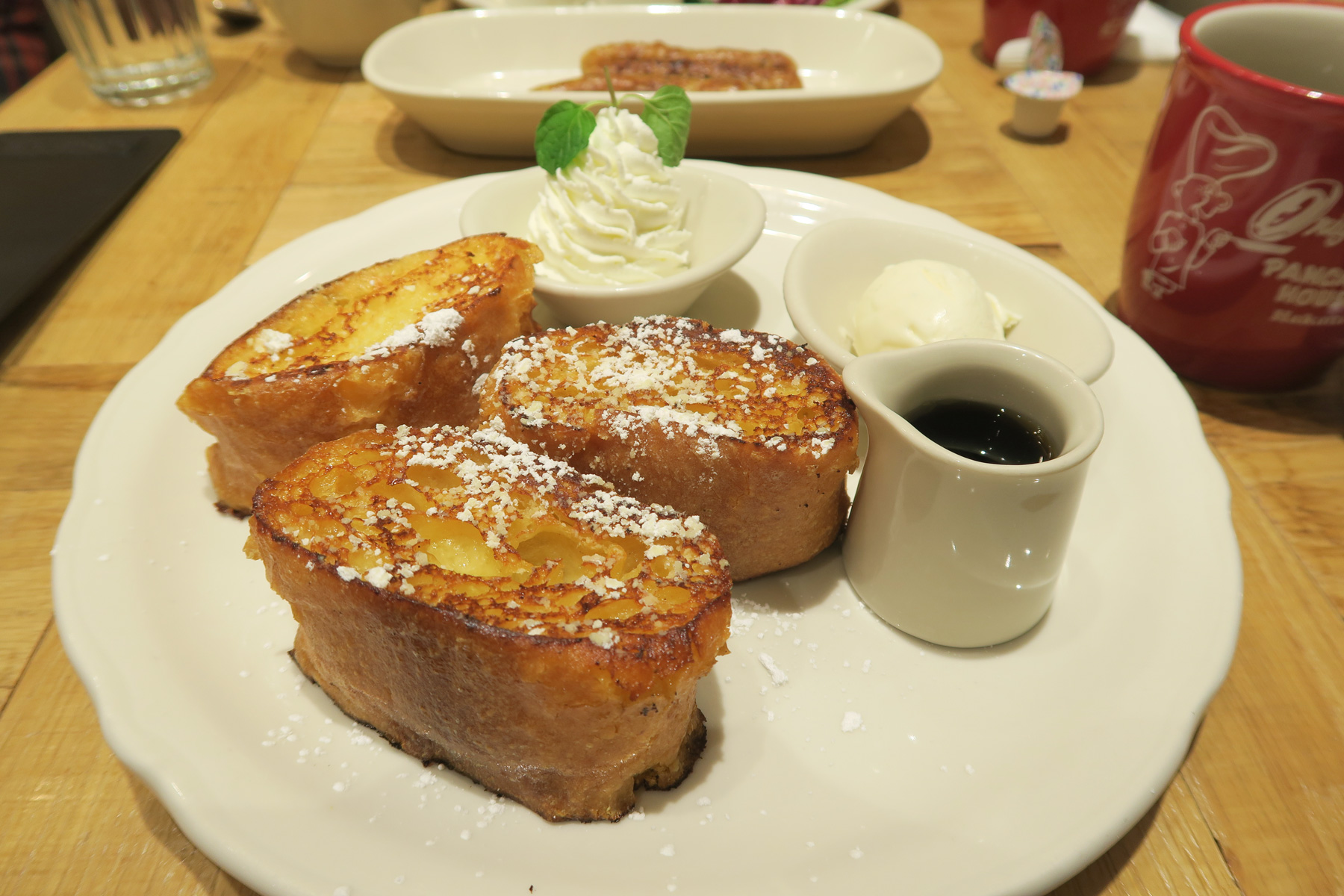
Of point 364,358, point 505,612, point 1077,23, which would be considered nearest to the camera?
point 505,612

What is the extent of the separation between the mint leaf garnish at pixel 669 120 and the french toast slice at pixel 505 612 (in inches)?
39.4

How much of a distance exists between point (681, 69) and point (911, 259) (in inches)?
55.5

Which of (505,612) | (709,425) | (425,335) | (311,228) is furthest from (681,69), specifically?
(505,612)

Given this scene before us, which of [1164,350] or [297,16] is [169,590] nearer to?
[1164,350]

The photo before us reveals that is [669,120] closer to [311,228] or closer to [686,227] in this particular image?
[686,227]

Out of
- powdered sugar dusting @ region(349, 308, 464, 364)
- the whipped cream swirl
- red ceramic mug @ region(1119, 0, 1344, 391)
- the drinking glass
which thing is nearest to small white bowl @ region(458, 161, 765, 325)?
the whipped cream swirl

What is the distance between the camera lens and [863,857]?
1081mm

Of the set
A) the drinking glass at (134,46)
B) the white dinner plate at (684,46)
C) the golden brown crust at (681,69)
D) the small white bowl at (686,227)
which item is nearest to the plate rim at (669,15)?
the white dinner plate at (684,46)

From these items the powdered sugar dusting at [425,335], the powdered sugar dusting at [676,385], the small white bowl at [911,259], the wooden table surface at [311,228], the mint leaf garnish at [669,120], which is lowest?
the wooden table surface at [311,228]

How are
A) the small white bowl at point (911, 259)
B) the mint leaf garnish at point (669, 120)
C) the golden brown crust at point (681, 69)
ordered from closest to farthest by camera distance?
the small white bowl at point (911, 259) < the mint leaf garnish at point (669, 120) < the golden brown crust at point (681, 69)

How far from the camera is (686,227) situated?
2.17m

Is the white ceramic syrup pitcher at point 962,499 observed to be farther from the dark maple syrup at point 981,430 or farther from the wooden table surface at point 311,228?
the wooden table surface at point 311,228

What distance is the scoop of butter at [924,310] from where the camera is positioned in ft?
5.52

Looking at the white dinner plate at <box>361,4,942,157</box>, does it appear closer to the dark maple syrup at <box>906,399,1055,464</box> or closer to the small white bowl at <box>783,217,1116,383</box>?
the small white bowl at <box>783,217,1116,383</box>
